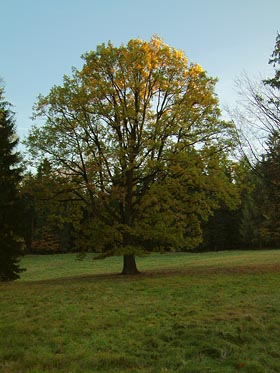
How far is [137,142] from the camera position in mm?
17969

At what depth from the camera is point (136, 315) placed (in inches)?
352

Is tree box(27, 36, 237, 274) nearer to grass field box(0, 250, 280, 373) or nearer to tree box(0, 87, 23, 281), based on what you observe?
tree box(0, 87, 23, 281)

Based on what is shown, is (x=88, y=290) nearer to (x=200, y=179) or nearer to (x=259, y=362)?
(x=200, y=179)

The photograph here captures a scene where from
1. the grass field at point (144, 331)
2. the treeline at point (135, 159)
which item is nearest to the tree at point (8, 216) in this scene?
the treeline at point (135, 159)

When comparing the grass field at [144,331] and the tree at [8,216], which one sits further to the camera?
the tree at [8,216]

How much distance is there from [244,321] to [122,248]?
10.0m

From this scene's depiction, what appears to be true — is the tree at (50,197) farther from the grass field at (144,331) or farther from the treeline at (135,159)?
the grass field at (144,331)

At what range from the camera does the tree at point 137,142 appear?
17375mm

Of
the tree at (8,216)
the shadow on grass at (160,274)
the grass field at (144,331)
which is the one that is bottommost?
the grass field at (144,331)

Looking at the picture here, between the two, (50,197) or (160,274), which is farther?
(160,274)

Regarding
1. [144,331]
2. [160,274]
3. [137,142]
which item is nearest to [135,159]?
[137,142]

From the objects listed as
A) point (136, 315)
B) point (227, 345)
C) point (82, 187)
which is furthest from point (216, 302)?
point (82, 187)

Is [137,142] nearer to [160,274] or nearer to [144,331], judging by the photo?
[160,274]

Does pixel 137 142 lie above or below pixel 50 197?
above
